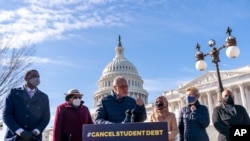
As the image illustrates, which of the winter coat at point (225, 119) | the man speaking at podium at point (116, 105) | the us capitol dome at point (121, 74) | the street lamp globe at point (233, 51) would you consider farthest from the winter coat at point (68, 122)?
the us capitol dome at point (121, 74)

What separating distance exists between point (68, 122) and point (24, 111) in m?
0.79

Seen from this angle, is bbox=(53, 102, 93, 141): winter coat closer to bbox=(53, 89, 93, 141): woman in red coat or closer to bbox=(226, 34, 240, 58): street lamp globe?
bbox=(53, 89, 93, 141): woman in red coat

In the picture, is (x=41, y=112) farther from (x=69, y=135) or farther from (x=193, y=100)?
(x=193, y=100)

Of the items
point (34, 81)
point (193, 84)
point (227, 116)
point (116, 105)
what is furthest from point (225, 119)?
point (193, 84)

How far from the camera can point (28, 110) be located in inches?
204

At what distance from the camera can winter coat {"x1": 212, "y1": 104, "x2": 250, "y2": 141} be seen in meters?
5.54

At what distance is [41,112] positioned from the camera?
210 inches

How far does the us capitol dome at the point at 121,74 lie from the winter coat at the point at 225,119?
8051 centimetres

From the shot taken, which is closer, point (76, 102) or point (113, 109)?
point (113, 109)

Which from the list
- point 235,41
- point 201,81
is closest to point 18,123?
point 235,41

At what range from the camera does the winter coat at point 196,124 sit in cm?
582

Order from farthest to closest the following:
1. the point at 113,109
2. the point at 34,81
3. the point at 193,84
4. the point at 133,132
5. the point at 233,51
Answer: the point at 193,84 < the point at 233,51 < the point at 34,81 < the point at 113,109 < the point at 133,132

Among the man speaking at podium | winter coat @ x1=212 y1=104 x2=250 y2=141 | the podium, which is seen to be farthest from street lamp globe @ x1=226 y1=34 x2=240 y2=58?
the podium

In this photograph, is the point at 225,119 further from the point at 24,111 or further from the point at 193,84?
the point at 193,84
